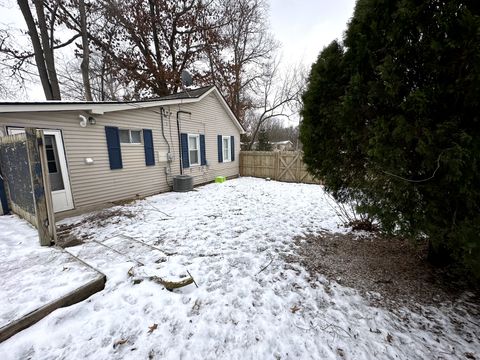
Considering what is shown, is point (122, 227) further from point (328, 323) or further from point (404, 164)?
point (404, 164)

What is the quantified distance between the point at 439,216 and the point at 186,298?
296 centimetres

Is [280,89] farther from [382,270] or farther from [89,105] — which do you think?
[382,270]

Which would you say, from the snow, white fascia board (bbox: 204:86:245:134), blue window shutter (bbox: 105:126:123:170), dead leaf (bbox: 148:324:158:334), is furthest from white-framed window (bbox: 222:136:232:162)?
dead leaf (bbox: 148:324:158:334)

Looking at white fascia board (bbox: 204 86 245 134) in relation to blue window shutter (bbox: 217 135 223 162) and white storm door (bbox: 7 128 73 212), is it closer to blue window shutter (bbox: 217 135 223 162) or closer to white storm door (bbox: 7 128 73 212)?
blue window shutter (bbox: 217 135 223 162)

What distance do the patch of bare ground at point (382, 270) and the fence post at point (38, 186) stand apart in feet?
13.3

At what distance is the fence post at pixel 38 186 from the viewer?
10.2 ft

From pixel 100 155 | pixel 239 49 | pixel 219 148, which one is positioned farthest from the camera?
pixel 239 49

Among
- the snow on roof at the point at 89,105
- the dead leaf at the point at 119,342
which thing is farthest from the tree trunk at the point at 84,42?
the dead leaf at the point at 119,342

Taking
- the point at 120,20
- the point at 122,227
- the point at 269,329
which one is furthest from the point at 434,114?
the point at 120,20

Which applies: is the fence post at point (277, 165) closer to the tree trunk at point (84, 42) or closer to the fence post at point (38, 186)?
the fence post at point (38, 186)

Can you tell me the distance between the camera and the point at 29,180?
3.70 m

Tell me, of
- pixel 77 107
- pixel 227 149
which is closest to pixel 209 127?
pixel 227 149

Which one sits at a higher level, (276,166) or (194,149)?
(194,149)

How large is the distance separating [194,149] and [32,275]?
7.72 metres
